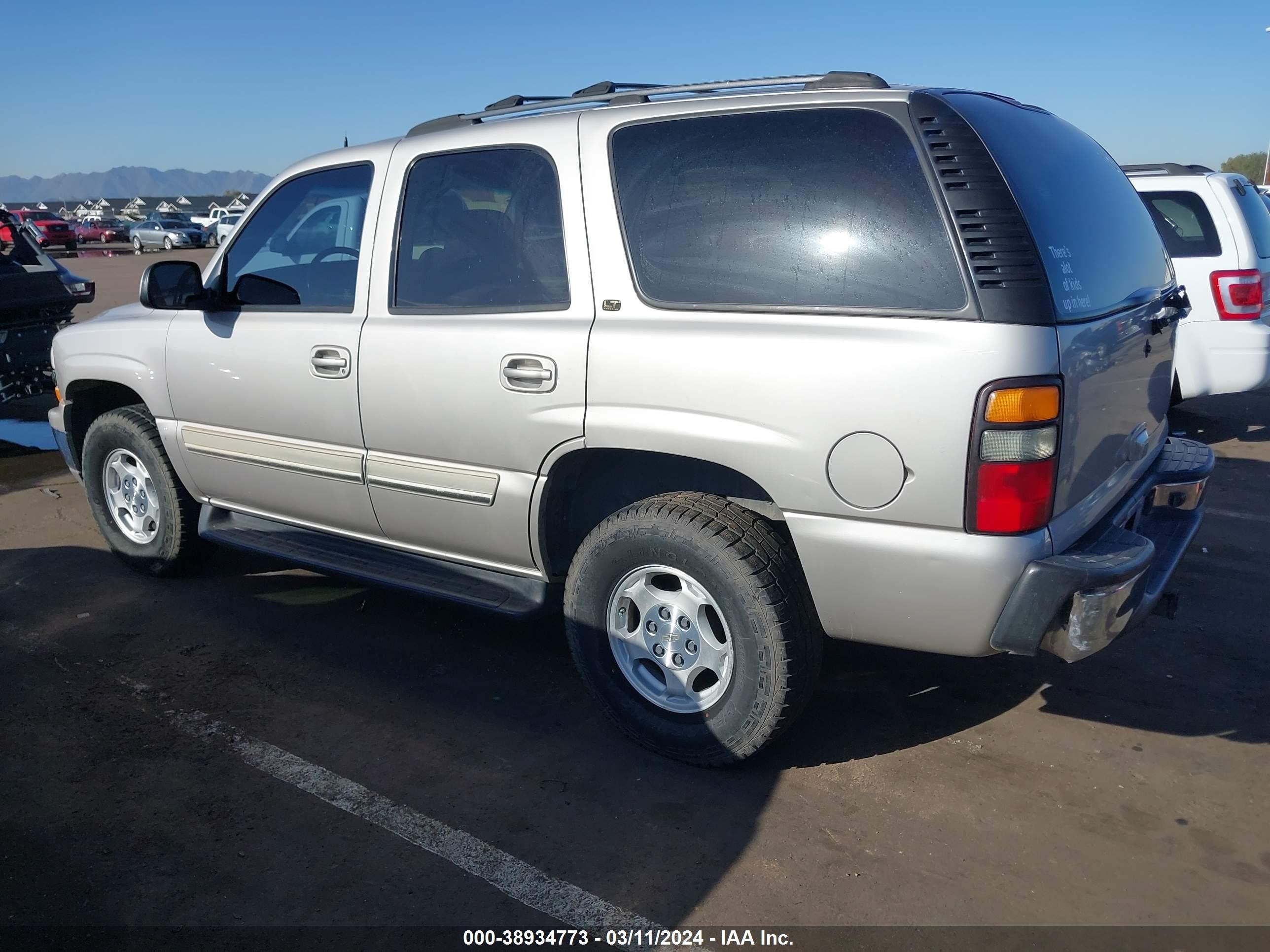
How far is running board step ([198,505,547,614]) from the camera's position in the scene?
12.2 feet

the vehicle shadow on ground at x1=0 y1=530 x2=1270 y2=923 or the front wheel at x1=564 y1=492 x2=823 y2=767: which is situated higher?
the front wheel at x1=564 y1=492 x2=823 y2=767

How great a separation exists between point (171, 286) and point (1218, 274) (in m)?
6.73

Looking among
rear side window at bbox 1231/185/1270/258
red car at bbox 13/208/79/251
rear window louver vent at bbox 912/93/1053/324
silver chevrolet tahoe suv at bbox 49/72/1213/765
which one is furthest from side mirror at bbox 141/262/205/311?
red car at bbox 13/208/79/251

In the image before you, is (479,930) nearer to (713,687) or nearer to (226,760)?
(713,687)

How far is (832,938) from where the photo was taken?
2598 mm

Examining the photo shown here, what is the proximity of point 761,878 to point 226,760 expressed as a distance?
1.86 meters

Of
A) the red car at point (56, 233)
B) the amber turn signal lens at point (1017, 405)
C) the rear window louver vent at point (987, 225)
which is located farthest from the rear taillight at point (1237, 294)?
the red car at point (56, 233)

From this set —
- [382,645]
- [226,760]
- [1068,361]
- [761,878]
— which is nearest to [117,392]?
[382,645]

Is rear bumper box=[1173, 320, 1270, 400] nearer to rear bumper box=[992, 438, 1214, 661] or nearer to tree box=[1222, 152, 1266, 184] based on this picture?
rear bumper box=[992, 438, 1214, 661]

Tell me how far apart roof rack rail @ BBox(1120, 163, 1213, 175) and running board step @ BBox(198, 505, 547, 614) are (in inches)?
244

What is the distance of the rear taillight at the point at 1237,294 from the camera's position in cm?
715

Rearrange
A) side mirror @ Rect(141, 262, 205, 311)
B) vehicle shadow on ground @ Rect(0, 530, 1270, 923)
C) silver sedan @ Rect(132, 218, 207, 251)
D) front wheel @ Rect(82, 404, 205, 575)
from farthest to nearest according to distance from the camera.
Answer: silver sedan @ Rect(132, 218, 207, 251)
front wheel @ Rect(82, 404, 205, 575)
side mirror @ Rect(141, 262, 205, 311)
vehicle shadow on ground @ Rect(0, 530, 1270, 923)

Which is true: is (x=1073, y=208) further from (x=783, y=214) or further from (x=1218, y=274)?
(x=1218, y=274)

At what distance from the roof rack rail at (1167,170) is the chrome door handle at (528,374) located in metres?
6.05
